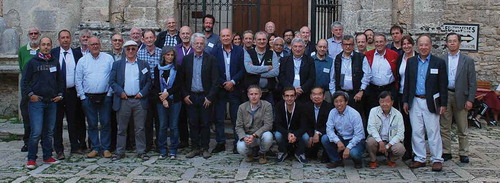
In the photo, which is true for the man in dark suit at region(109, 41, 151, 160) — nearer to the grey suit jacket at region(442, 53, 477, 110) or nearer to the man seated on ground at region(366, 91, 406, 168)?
the man seated on ground at region(366, 91, 406, 168)

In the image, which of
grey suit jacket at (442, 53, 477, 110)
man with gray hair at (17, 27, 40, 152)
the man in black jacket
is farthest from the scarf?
grey suit jacket at (442, 53, 477, 110)

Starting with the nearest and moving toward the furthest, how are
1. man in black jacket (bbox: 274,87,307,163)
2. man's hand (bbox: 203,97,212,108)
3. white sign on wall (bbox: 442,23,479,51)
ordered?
man in black jacket (bbox: 274,87,307,163)
man's hand (bbox: 203,97,212,108)
white sign on wall (bbox: 442,23,479,51)

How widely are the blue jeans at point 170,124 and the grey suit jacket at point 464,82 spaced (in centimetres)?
322

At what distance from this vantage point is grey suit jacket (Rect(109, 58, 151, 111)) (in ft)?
21.8

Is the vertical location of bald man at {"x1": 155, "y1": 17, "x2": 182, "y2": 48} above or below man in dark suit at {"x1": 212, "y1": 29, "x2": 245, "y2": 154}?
above

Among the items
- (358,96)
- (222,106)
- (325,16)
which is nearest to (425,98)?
(358,96)

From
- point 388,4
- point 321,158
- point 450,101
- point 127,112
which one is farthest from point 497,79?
point 127,112

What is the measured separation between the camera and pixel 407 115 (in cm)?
661

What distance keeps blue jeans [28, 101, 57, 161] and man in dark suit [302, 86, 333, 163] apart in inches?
111

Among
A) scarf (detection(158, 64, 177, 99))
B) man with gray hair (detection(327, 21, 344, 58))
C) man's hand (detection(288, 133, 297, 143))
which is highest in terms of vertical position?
man with gray hair (detection(327, 21, 344, 58))

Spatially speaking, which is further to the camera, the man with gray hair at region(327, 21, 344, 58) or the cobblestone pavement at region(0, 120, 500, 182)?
the man with gray hair at region(327, 21, 344, 58)

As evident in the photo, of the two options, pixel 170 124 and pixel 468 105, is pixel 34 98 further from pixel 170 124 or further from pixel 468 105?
pixel 468 105

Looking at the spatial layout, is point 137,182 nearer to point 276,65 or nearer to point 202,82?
point 202,82

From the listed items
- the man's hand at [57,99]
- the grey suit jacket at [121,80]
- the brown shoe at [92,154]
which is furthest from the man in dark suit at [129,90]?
the man's hand at [57,99]
